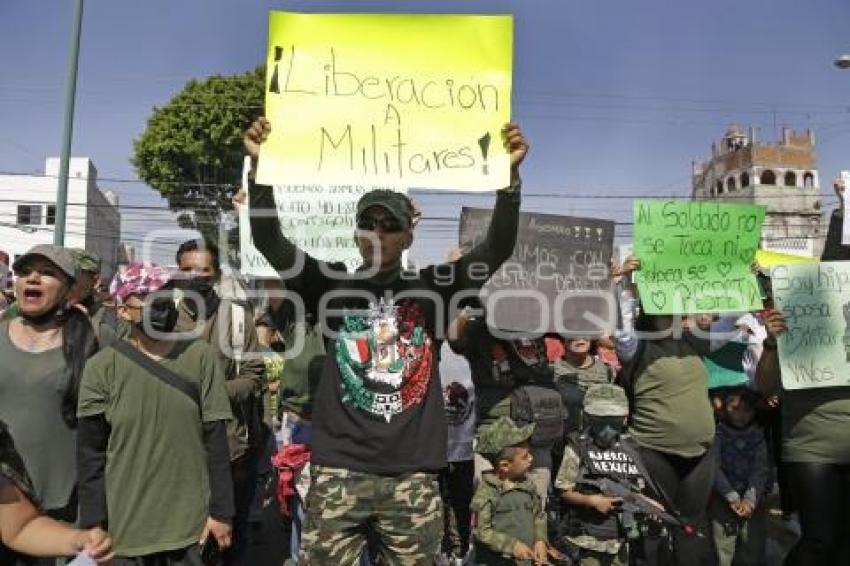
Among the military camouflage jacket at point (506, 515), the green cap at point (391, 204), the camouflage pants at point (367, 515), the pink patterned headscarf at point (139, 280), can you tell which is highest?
the green cap at point (391, 204)

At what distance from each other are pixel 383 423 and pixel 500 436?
148 centimetres

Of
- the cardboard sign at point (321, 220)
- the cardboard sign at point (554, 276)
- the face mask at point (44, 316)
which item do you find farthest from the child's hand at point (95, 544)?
the cardboard sign at point (554, 276)

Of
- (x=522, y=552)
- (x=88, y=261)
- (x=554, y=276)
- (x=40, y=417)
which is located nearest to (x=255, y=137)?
(x=40, y=417)

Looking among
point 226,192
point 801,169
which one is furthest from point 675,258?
point 801,169

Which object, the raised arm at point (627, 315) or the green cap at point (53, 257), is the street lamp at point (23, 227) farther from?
the raised arm at point (627, 315)

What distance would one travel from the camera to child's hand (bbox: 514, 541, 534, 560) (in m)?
3.63

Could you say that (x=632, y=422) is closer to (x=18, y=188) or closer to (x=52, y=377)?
(x=52, y=377)

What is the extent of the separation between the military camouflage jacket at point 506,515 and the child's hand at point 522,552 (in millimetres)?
28

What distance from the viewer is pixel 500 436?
3900mm

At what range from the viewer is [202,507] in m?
2.96

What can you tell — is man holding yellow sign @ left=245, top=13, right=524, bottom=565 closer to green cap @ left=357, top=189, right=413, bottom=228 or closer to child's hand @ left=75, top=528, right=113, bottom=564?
green cap @ left=357, top=189, right=413, bottom=228

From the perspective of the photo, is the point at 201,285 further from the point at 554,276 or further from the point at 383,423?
the point at 554,276

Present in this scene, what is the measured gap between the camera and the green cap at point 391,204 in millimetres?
2639

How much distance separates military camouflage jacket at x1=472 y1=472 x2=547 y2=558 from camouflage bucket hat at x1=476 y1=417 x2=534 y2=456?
0.53ft
